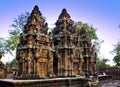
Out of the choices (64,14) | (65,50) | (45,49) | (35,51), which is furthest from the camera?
Answer: (64,14)

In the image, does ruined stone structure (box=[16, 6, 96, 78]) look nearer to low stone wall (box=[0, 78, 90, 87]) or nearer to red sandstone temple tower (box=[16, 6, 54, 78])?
red sandstone temple tower (box=[16, 6, 54, 78])

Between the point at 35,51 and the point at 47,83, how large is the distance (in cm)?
425

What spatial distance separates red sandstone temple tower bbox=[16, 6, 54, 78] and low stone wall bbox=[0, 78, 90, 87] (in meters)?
2.54

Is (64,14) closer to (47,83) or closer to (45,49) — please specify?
(45,49)

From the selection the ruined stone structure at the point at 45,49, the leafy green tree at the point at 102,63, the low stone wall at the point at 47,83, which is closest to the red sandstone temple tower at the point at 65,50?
the ruined stone structure at the point at 45,49

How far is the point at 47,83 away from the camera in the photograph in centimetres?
1172

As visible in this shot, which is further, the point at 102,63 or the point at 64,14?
the point at 102,63

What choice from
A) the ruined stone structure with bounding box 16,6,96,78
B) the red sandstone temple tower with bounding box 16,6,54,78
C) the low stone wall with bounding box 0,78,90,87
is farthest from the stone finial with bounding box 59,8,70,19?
the low stone wall with bounding box 0,78,90,87

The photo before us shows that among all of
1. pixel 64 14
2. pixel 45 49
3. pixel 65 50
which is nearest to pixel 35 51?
pixel 45 49

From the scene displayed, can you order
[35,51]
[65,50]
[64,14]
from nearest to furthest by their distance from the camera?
[35,51] < [65,50] < [64,14]

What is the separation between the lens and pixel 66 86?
1348 cm

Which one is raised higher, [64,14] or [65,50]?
[64,14]

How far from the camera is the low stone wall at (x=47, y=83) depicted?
9.64m

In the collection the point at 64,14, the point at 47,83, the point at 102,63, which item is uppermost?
the point at 64,14
